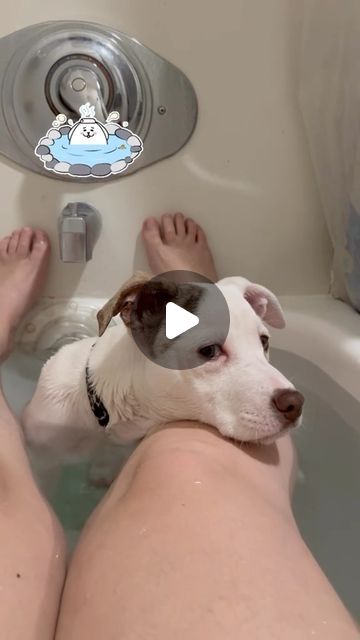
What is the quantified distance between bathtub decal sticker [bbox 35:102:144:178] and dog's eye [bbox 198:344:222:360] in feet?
1.70

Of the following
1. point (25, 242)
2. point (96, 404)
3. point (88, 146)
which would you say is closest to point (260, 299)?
point (96, 404)

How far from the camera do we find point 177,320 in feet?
2.80

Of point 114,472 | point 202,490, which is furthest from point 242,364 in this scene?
point 114,472

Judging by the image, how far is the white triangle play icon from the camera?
0.84 meters

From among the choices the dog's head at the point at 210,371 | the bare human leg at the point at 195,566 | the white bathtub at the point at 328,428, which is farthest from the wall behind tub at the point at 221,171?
the bare human leg at the point at 195,566

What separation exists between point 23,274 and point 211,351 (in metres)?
0.58

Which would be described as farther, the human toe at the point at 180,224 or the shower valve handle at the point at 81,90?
the human toe at the point at 180,224

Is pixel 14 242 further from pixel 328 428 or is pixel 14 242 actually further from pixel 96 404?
pixel 328 428

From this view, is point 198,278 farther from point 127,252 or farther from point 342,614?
point 342,614

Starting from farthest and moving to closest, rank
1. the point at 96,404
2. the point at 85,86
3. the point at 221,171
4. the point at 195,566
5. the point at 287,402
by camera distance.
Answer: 1. the point at 221,171
2. the point at 85,86
3. the point at 96,404
4. the point at 287,402
5. the point at 195,566

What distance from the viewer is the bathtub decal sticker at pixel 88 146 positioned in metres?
1.15

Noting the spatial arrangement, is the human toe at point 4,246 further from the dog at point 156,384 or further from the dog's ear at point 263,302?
the dog's ear at point 263,302

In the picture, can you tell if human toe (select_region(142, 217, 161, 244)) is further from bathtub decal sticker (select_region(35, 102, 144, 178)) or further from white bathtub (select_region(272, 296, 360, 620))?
white bathtub (select_region(272, 296, 360, 620))
